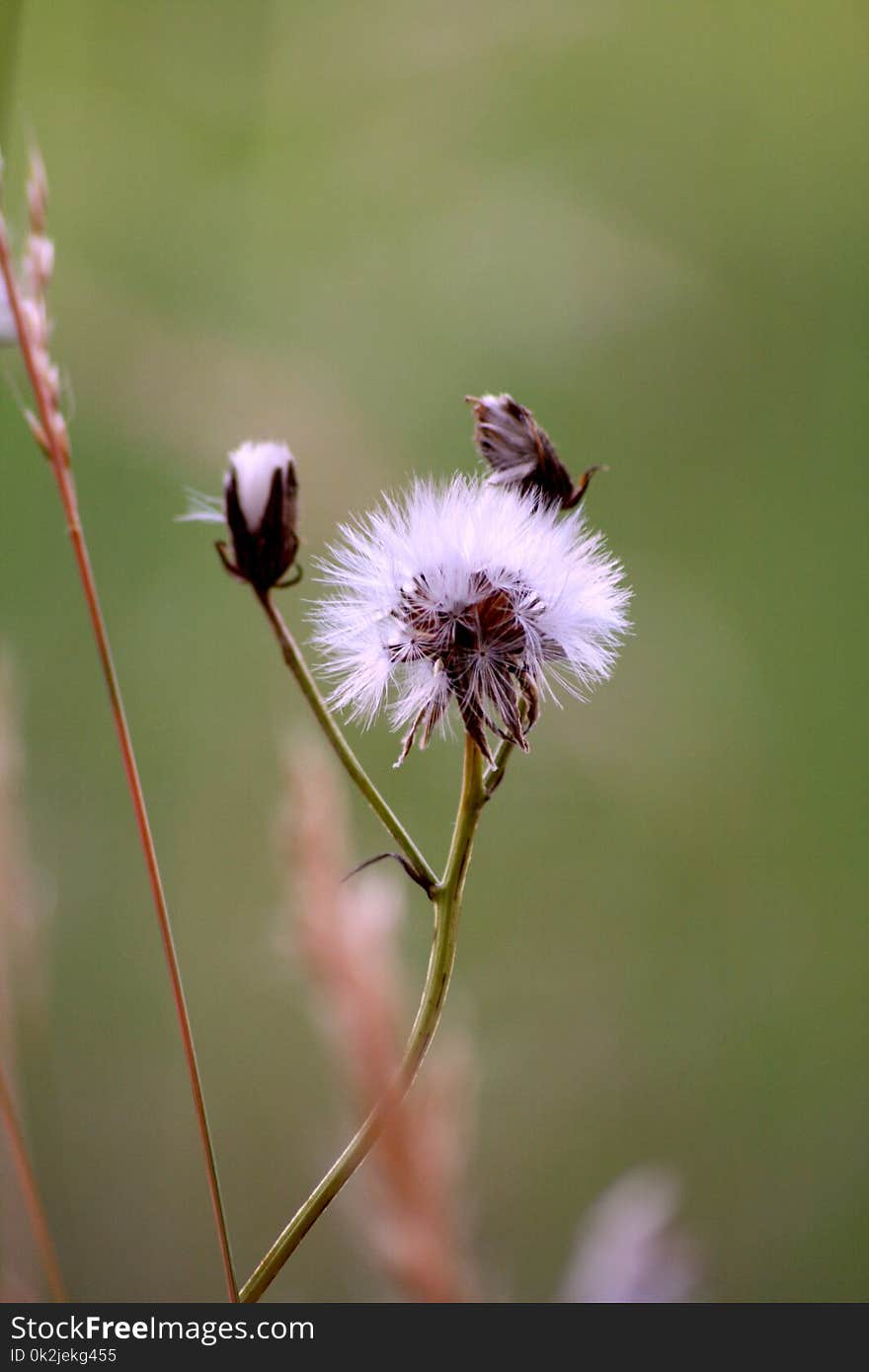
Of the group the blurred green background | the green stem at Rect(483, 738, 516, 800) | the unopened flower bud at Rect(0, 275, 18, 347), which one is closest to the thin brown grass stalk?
the unopened flower bud at Rect(0, 275, 18, 347)

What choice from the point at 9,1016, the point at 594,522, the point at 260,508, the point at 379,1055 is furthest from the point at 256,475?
the point at 594,522

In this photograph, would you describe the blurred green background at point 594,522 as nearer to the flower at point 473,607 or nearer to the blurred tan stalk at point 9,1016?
the blurred tan stalk at point 9,1016

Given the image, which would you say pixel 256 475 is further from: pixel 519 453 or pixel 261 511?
pixel 519 453

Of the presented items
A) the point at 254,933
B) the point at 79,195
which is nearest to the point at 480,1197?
the point at 254,933

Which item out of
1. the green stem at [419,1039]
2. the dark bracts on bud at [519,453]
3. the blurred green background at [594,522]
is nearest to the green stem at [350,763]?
the green stem at [419,1039]
